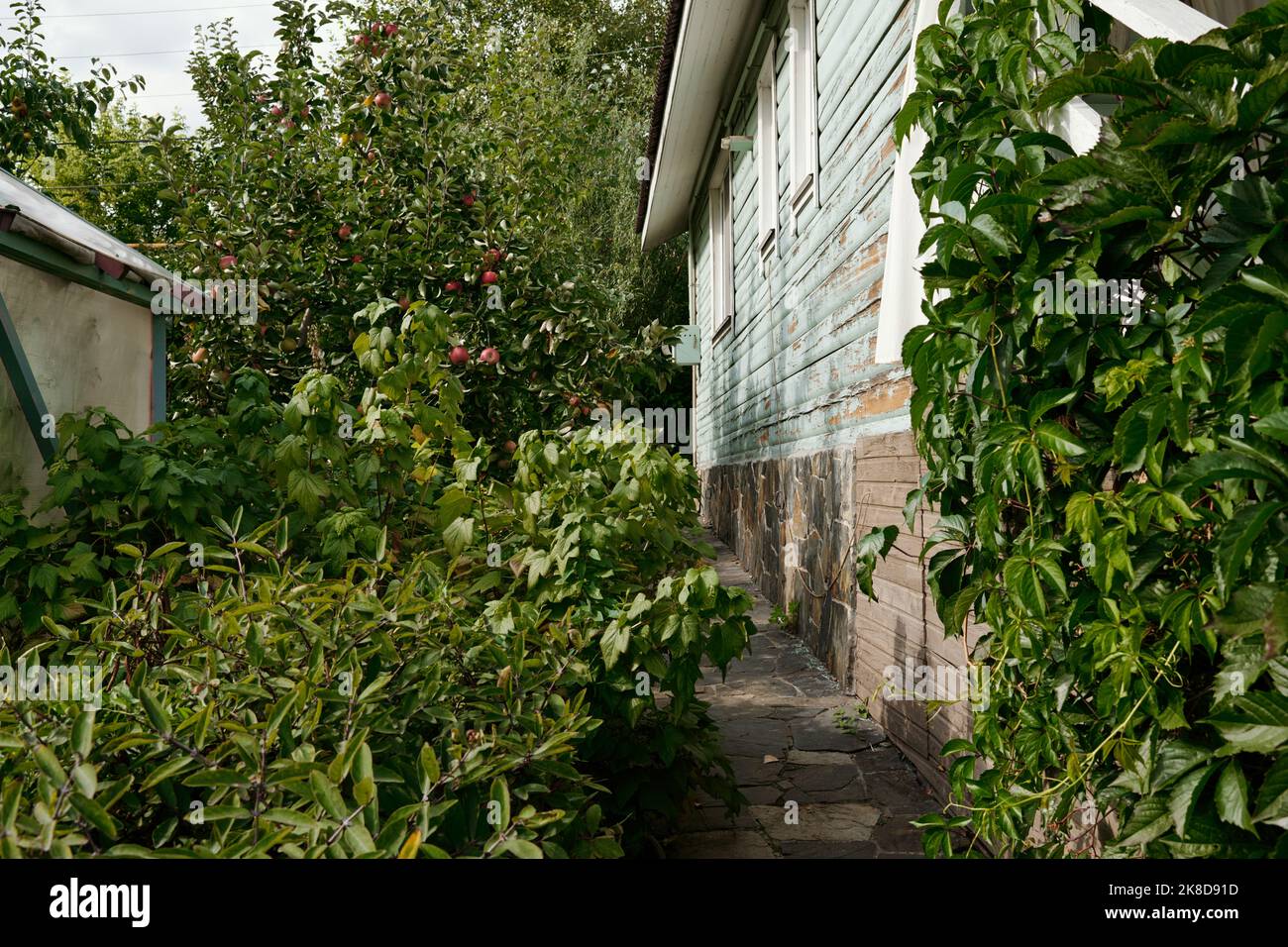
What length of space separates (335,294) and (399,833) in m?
5.18

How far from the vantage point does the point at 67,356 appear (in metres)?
3.95

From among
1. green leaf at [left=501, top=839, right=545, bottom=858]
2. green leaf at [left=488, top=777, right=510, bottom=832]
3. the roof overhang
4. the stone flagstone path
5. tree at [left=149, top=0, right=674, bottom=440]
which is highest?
the roof overhang

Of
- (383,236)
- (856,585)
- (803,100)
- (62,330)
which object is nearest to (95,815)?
(62,330)

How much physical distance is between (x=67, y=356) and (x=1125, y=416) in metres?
4.26

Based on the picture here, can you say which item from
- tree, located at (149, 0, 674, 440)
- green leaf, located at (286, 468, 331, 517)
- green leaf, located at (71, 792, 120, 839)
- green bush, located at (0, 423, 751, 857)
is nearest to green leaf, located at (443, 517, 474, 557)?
green bush, located at (0, 423, 751, 857)

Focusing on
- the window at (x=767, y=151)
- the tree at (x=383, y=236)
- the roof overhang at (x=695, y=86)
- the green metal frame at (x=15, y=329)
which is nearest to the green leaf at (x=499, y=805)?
the green metal frame at (x=15, y=329)

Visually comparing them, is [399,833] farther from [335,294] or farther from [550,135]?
[550,135]

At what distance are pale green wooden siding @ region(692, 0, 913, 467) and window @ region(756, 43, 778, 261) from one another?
15cm

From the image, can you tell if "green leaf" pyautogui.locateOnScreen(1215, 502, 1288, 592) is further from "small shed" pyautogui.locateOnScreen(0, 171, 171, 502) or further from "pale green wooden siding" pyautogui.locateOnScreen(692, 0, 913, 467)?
"small shed" pyautogui.locateOnScreen(0, 171, 171, 502)

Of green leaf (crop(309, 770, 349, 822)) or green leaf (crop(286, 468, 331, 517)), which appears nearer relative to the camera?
green leaf (crop(309, 770, 349, 822))

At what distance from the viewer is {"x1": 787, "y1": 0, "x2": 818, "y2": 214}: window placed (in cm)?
608

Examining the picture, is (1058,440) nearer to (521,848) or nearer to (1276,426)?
(1276,426)

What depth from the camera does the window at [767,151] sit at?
783cm

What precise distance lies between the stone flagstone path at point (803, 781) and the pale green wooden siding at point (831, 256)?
60.7 inches
